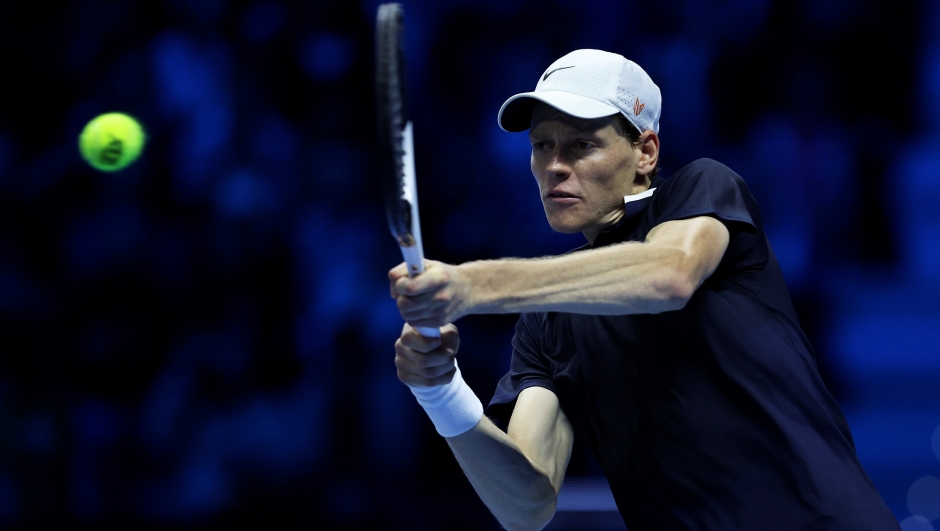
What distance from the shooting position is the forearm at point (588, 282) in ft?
4.32

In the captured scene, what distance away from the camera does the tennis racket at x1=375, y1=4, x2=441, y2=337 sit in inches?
48.3

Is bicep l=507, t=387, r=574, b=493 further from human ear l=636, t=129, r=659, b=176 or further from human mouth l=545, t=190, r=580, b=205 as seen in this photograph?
human ear l=636, t=129, r=659, b=176

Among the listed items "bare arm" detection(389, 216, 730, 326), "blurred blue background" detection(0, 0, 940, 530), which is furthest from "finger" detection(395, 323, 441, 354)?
"blurred blue background" detection(0, 0, 940, 530)

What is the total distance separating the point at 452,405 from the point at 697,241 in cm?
57

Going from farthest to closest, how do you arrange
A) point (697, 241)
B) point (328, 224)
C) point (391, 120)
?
point (328, 224) → point (697, 241) → point (391, 120)

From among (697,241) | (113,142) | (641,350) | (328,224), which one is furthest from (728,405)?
(113,142)

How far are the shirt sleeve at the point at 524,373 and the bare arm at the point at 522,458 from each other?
24 millimetres

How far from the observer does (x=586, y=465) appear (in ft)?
11.6

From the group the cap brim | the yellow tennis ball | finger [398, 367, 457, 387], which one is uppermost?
the yellow tennis ball

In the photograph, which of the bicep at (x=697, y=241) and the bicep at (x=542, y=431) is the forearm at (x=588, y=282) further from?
the bicep at (x=542, y=431)

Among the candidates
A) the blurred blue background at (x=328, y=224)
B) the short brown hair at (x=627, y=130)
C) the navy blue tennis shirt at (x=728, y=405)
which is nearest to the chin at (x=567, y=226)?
the navy blue tennis shirt at (x=728, y=405)

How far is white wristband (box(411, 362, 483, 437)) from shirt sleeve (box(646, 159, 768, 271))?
0.49m

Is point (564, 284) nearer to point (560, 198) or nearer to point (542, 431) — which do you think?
point (560, 198)

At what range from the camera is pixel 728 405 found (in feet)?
5.41
